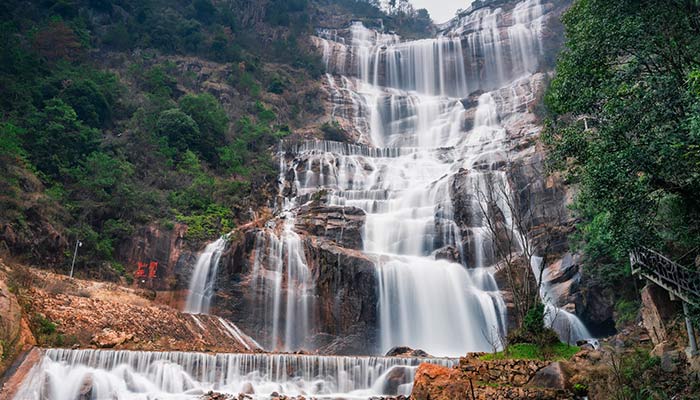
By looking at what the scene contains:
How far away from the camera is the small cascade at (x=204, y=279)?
84.1ft

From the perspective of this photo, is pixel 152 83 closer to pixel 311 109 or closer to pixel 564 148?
pixel 311 109

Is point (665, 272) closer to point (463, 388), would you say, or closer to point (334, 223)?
point (463, 388)

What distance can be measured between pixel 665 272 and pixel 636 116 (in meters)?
4.25

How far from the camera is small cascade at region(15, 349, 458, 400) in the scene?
48.6 ft

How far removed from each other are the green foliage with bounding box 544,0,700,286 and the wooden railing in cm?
40

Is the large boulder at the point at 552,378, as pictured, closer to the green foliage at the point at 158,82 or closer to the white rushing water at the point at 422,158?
the white rushing water at the point at 422,158

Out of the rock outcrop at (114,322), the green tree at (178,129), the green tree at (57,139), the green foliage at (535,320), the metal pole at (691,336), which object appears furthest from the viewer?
the green tree at (178,129)

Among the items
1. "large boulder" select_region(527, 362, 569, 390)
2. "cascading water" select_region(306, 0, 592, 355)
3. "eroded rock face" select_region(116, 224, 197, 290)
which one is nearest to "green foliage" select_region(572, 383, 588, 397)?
"large boulder" select_region(527, 362, 569, 390)

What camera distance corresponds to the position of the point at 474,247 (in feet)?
93.9

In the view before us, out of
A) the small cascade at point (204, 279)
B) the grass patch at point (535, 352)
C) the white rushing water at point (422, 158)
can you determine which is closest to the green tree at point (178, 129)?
the white rushing water at point (422, 158)

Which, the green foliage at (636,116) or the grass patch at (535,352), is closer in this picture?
the green foliage at (636,116)

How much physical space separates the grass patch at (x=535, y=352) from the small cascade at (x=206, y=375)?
287 cm

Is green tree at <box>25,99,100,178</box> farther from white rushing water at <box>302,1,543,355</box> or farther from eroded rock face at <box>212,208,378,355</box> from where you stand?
white rushing water at <box>302,1,543,355</box>

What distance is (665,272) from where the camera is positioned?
1316 centimetres
